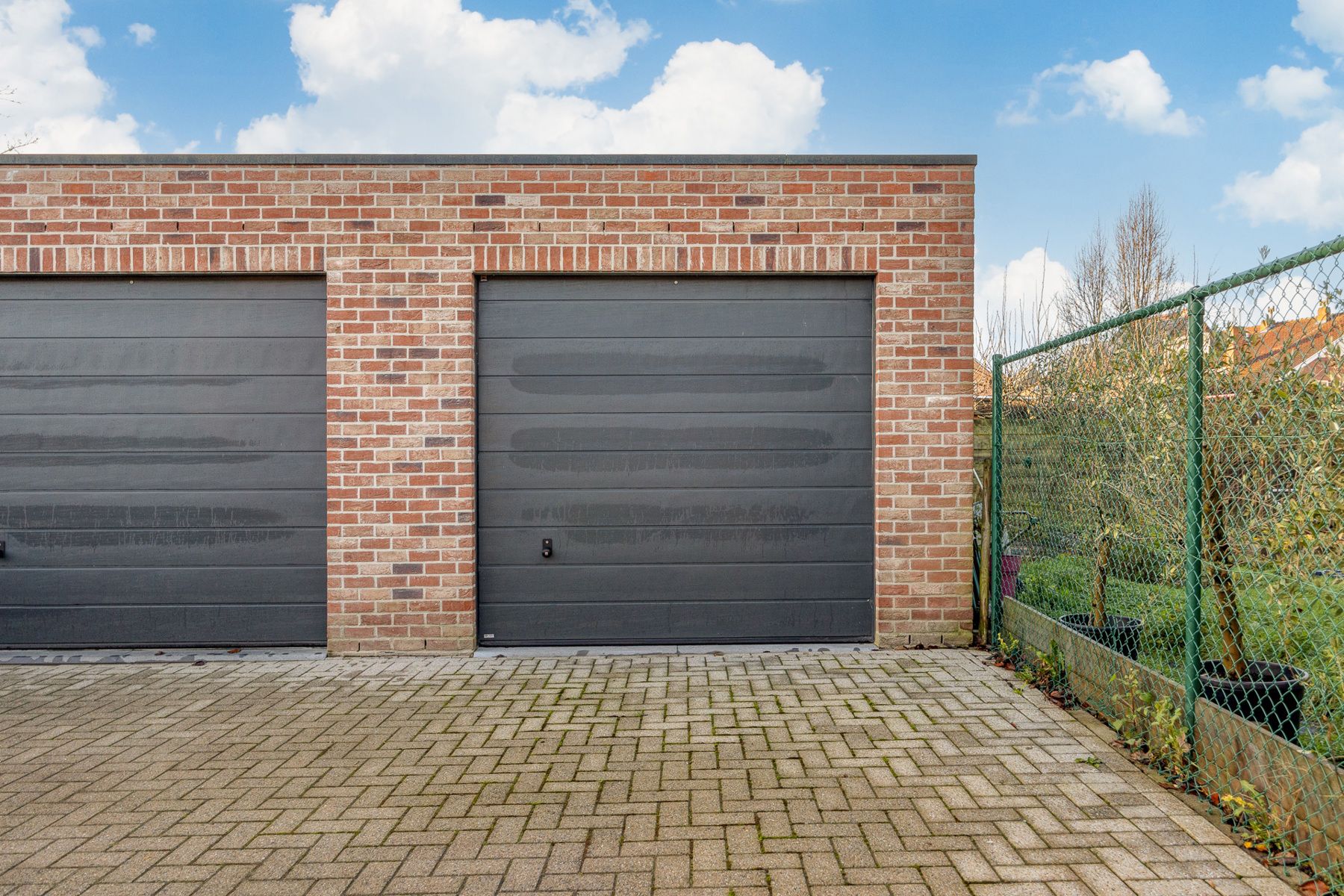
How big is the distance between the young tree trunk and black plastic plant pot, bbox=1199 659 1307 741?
96cm

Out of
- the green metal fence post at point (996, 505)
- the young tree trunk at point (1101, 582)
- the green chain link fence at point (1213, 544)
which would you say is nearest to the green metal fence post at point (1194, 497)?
the green chain link fence at point (1213, 544)

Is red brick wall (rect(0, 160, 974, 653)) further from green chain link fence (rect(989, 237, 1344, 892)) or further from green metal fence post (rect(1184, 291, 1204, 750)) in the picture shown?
green metal fence post (rect(1184, 291, 1204, 750))

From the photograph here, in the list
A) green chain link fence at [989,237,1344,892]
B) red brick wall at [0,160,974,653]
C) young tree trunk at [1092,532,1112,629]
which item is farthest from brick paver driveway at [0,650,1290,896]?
red brick wall at [0,160,974,653]

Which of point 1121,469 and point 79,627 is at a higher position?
point 1121,469

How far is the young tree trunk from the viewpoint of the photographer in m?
4.09

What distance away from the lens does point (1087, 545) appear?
4258 mm

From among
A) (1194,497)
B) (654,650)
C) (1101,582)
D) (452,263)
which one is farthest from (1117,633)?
(452,263)

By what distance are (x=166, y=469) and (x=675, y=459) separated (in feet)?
11.3

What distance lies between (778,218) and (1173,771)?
372 centimetres

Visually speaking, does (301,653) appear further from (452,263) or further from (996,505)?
(996,505)

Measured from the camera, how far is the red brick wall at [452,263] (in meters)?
5.11

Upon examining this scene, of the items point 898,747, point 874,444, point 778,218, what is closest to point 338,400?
point 778,218

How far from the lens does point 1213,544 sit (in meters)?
3.08

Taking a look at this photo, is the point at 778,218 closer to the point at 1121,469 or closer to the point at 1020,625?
the point at 1121,469
